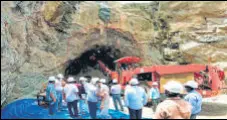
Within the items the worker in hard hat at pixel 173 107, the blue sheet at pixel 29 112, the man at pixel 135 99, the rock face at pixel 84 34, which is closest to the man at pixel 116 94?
the blue sheet at pixel 29 112

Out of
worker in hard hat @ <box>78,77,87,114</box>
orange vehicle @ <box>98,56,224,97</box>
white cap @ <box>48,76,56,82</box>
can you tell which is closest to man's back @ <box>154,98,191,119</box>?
orange vehicle @ <box>98,56,224,97</box>

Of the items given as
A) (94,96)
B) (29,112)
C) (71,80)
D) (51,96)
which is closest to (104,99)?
(94,96)

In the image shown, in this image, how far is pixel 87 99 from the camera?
628 centimetres

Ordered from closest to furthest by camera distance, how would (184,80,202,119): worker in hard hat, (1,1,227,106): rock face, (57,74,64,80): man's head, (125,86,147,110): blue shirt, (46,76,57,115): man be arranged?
(184,80,202,119): worker in hard hat → (125,86,147,110): blue shirt → (46,76,57,115): man → (57,74,64,80): man's head → (1,1,227,106): rock face

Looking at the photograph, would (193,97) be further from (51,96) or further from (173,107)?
(51,96)

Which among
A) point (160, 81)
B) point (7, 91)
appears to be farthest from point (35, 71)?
point (160, 81)

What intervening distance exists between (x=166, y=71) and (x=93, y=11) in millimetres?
1652

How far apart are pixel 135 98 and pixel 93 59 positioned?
4.71ft

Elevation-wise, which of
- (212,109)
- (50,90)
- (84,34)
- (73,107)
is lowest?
(212,109)

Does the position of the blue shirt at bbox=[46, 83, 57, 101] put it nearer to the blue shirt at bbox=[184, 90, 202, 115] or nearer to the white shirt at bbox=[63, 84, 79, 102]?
the white shirt at bbox=[63, 84, 79, 102]

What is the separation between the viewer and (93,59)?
7129 mm

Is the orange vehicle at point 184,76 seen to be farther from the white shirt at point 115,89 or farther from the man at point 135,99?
the man at point 135,99

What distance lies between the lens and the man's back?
376 cm

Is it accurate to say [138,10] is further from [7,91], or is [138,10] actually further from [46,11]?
[7,91]
